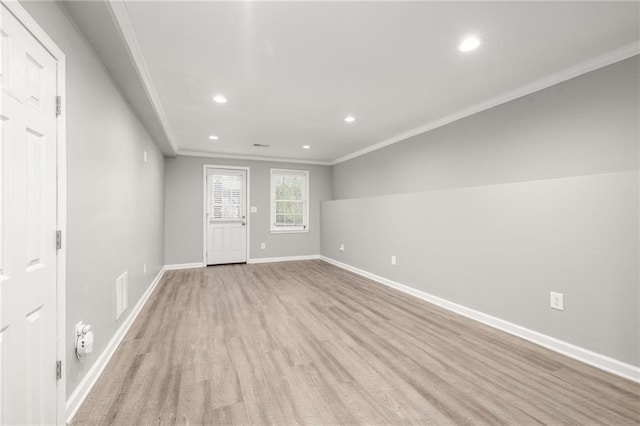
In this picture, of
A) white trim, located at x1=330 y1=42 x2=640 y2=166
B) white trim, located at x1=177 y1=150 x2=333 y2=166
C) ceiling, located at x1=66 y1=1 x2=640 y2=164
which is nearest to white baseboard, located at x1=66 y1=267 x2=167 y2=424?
ceiling, located at x1=66 y1=1 x2=640 y2=164

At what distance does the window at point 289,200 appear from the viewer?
639 cm

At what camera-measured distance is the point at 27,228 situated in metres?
1.21

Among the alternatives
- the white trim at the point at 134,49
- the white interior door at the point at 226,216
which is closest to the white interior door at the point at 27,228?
the white trim at the point at 134,49

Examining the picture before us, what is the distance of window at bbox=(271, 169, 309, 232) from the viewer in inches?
252

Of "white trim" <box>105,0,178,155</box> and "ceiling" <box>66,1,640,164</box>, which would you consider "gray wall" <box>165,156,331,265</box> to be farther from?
"white trim" <box>105,0,178,155</box>

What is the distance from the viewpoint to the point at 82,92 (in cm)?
174

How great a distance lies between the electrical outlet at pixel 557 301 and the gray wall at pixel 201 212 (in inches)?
190

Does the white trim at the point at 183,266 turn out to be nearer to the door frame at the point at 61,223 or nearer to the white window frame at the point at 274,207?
the white window frame at the point at 274,207

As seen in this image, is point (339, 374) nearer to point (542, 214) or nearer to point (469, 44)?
point (542, 214)

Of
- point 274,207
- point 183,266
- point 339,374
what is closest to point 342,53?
point 339,374

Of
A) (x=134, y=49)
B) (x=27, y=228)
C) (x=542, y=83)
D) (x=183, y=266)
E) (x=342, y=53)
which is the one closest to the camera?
(x=27, y=228)

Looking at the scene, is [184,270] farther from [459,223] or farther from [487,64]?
[487,64]

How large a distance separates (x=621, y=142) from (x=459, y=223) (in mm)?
1459

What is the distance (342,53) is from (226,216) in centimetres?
464
